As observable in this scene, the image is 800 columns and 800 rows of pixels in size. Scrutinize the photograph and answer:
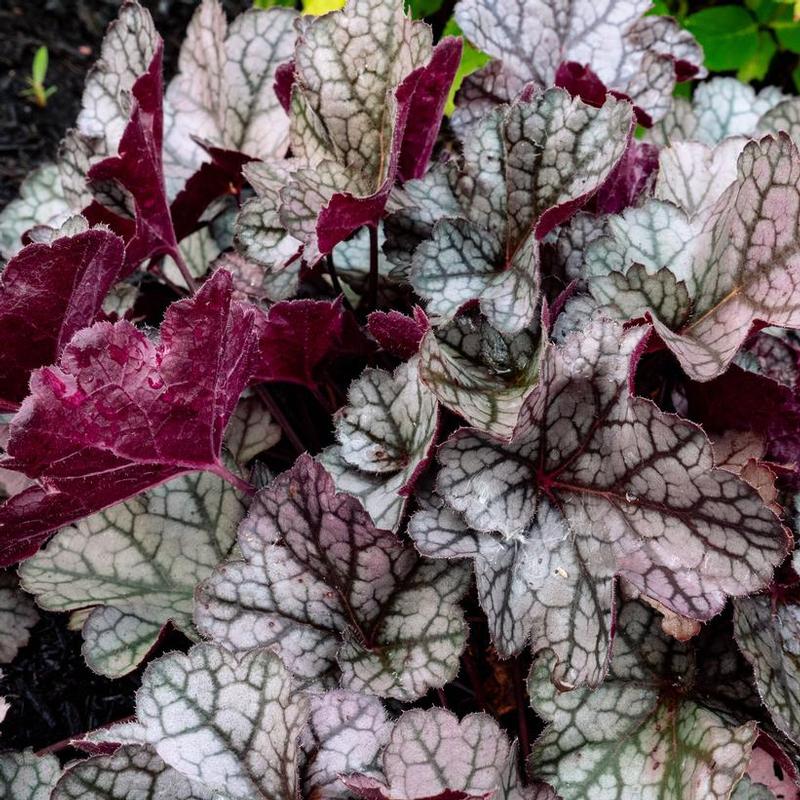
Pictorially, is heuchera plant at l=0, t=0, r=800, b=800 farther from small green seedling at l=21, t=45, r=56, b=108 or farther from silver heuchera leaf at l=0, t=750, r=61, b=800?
small green seedling at l=21, t=45, r=56, b=108

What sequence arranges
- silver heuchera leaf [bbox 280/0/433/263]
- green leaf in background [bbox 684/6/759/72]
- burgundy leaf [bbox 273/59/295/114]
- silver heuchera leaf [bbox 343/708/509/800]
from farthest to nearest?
green leaf in background [bbox 684/6/759/72]
burgundy leaf [bbox 273/59/295/114]
silver heuchera leaf [bbox 280/0/433/263]
silver heuchera leaf [bbox 343/708/509/800]

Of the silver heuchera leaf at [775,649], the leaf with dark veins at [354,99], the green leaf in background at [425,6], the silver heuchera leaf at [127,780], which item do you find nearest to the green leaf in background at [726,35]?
the green leaf in background at [425,6]

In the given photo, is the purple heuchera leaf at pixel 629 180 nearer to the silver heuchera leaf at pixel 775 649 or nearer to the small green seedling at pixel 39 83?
the silver heuchera leaf at pixel 775 649

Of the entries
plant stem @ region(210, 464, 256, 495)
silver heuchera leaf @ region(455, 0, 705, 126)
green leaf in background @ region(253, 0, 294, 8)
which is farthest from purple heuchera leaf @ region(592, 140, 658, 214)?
green leaf in background @ region(253, 0, 294, 8)

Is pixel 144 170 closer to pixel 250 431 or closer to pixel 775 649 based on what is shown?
pixel 250 431

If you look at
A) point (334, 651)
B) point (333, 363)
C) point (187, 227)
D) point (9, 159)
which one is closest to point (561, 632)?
point (334, 651)

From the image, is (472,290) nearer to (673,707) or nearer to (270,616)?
(270,616)
